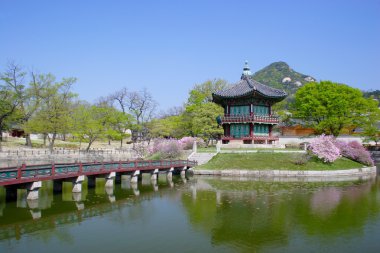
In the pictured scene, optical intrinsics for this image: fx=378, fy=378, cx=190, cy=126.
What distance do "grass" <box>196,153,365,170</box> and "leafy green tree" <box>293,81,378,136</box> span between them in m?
15.5

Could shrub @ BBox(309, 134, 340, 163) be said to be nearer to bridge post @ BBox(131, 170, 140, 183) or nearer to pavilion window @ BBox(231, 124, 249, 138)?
pavilion window @ BBox(231, 124, 249, 138)

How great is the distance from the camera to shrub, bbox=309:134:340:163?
45938 millimetres

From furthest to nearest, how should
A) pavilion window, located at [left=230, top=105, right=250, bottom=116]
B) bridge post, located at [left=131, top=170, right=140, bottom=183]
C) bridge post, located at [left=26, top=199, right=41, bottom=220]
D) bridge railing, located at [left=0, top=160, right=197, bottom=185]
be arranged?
pavilion window, located at [left=230, top=105, right=250, bottom=116], bridge post, located at [left=131, top=170, right=140, bottom=183], bridge railing, located at [left=0, top=160, right=197, bottom=185], bridge post, located at [left=26, top=199, right=41, bottom=220]

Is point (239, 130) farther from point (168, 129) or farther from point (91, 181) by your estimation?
point (91, 181)

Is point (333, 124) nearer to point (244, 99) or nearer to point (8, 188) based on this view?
point (244, 99)

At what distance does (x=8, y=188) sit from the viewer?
24.9m

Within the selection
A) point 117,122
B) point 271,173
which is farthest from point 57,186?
point 117,122

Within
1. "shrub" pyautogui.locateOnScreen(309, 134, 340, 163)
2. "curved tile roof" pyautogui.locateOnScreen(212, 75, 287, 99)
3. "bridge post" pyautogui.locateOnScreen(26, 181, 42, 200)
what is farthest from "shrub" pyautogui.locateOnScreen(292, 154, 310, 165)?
"bridge post" pyautogui.locateOnScreen(26, 181, 42, 200)

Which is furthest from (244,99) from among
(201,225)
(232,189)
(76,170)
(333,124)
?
(201,225)

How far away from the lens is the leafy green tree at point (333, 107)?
62781 mm

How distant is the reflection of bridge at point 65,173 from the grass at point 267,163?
8.13 metres

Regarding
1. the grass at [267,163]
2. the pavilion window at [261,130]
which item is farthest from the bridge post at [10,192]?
the pavilion window at [261,130]

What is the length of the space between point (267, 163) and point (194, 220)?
990 inches

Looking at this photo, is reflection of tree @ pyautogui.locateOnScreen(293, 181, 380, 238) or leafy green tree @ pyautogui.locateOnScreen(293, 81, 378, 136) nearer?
reflection of tree @ pyautogui.locateOnScreen(293, 181, 380, 238)
